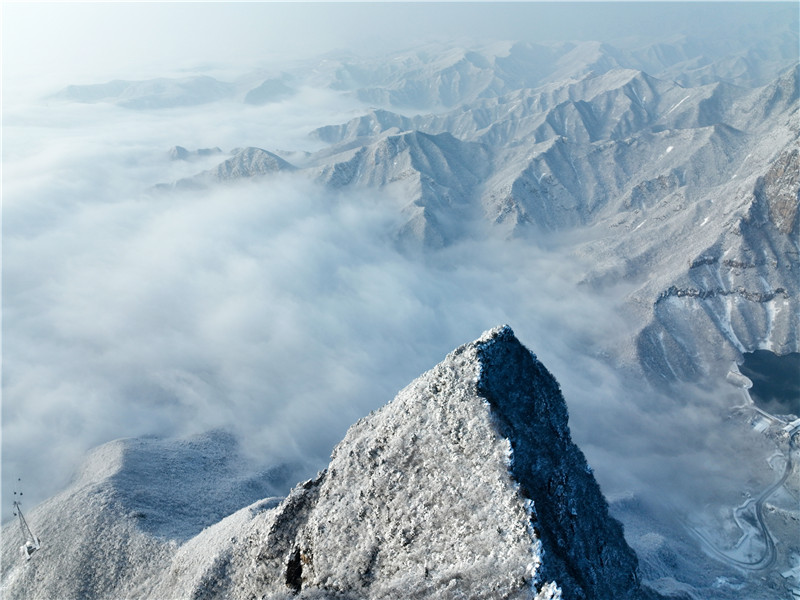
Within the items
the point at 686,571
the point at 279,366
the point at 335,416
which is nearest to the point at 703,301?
the point at 686,571

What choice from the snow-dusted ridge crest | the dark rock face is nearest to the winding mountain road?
the snow-dusted ridge crest

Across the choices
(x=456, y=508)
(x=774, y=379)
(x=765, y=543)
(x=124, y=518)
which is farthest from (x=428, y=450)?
(x=774, y=379)

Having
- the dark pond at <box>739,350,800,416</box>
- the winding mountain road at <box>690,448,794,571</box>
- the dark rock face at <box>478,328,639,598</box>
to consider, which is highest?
the dark rock face at <box>478,328,639,598</box>

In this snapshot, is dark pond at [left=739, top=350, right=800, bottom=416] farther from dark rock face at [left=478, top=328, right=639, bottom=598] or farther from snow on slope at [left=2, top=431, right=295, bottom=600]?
snow on slope at [left=2, top=431, right=295, bottom=600]

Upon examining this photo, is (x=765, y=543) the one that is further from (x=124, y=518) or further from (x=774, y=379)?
(x=124, y=518)

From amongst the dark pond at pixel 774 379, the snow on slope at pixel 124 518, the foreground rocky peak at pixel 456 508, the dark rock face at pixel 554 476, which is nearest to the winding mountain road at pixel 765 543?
the dark pond at pixel 774 379

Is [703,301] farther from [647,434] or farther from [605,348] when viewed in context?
[647,434]
